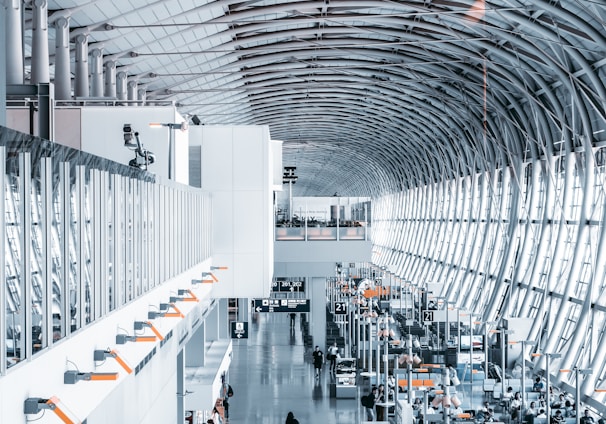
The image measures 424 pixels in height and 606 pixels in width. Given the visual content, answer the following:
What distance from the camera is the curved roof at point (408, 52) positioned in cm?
2847

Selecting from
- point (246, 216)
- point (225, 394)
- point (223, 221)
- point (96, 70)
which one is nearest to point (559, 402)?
point (225, 394)

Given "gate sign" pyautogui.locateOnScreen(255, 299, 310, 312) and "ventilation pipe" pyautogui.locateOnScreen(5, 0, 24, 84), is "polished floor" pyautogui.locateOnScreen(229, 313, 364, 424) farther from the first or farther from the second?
"ventilation pipe" pyautogui.locateOnScreen(5, 0, 24, 84)

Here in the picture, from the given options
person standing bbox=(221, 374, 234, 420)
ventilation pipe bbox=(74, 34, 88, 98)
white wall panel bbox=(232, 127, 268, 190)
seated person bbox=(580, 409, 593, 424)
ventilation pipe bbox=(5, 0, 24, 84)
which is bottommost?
person standing bbox=(221, 374, 234, 420)

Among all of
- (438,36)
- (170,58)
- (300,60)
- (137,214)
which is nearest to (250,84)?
(300,60)

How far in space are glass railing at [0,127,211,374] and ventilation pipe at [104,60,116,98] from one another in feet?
67.7

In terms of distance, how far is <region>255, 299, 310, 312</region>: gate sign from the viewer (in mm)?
33719

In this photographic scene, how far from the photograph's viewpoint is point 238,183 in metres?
25.4

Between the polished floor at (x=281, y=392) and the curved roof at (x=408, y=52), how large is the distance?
13.3 m

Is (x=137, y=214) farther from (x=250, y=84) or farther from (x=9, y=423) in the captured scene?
(x=250, y=84)

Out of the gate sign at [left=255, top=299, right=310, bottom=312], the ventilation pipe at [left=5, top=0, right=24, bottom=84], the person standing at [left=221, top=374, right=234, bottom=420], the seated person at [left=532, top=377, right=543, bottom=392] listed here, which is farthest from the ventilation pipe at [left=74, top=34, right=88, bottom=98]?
the seated person at [left=532, top=377, right=543, bottom=392]

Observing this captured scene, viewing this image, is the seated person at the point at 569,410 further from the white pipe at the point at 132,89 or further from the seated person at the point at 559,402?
the white pipe at the point at 132,89

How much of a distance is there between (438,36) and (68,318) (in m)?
30.8

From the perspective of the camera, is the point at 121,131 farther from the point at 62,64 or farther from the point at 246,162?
the point at 246,162

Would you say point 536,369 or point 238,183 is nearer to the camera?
point 238,183
